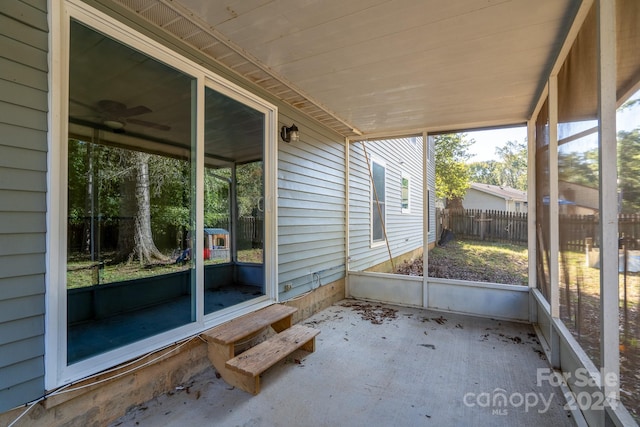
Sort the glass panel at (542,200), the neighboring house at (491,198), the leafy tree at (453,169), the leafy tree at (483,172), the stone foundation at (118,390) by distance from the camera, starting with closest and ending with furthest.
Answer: the stone foundation at (118,390) → the glass panel at (542,200) → the neighboring house at (491,198) → the leafy tree at (483,172) → the leafy tree at (453,169)

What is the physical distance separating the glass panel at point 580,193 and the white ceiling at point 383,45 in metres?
0.36

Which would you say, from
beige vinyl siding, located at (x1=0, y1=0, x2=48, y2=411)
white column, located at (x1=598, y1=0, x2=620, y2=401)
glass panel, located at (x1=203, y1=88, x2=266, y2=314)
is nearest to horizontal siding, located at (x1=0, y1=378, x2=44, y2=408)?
beige vinyl siding, located at (x1=0, y1=0, x2=48, y2=411)

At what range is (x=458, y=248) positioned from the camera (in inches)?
191

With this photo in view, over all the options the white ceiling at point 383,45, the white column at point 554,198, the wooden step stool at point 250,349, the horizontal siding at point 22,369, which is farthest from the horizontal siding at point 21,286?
the white column at point 554,198

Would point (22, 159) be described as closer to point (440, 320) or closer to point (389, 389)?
point (389, 389)

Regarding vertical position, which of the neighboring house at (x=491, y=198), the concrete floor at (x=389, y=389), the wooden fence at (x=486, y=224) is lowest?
the concrete floor at (x=389, y=389)

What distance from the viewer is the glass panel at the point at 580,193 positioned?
1753 mm

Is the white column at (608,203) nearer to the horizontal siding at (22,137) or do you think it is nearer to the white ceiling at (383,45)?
the white ceiling at (383,45)

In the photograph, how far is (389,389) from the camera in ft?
7.67

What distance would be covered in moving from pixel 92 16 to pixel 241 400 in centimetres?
287

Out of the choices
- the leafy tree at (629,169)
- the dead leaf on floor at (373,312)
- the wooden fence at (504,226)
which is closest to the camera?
the leafy tree at (629,169)

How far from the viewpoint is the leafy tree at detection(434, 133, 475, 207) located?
15.6ft

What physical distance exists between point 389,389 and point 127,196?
389 cm

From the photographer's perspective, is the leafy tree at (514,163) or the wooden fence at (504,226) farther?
the leafy tree at (514,163)
